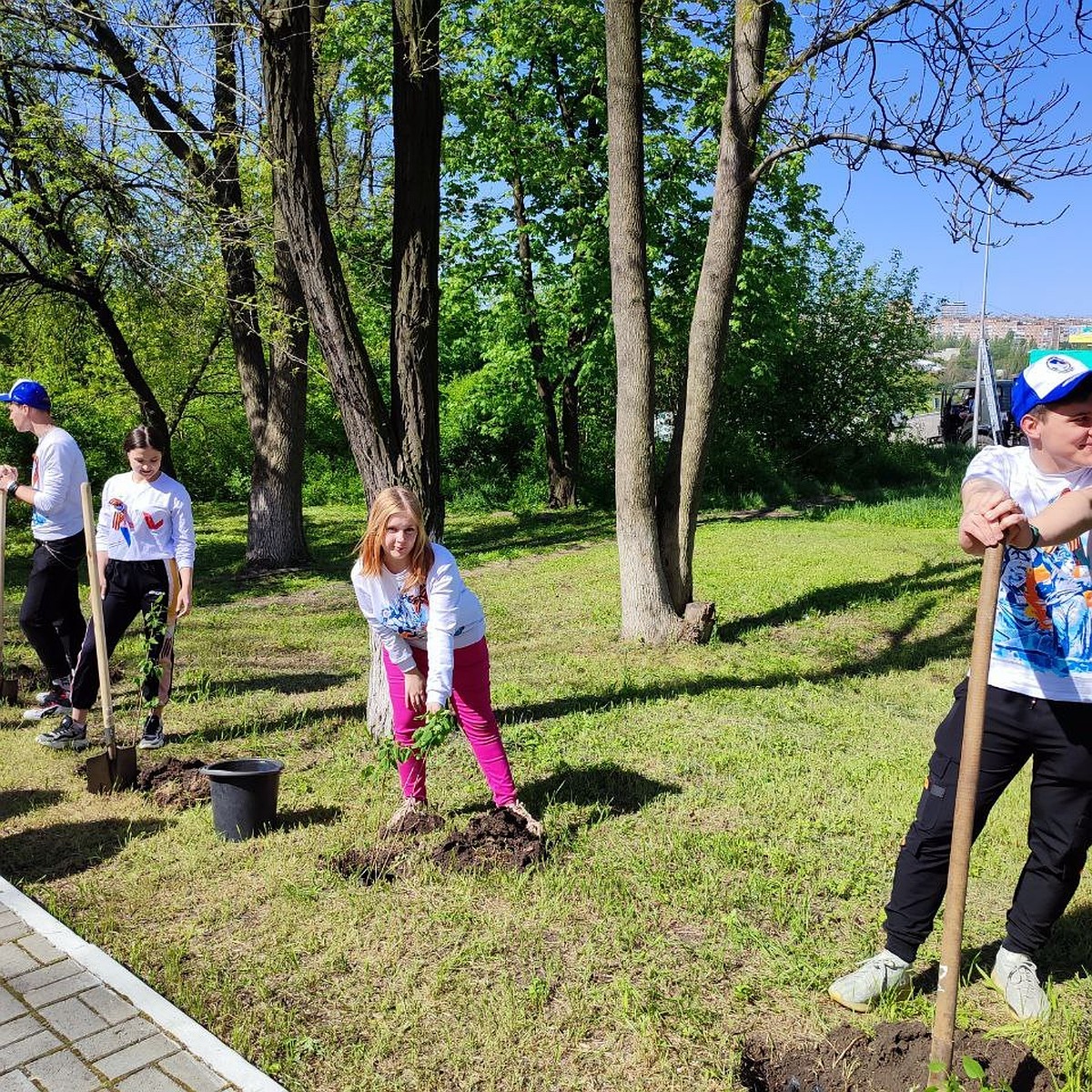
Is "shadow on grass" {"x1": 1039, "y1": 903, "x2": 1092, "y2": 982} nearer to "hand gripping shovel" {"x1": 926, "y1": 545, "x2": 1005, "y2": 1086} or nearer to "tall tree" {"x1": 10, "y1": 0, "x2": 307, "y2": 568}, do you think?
"hand gripping shovel" {"x1": 926, "y1": 545, "x2": 1005, "y2": 1086}

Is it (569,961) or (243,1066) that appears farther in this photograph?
(569,961)

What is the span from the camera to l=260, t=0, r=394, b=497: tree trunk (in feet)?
17.9

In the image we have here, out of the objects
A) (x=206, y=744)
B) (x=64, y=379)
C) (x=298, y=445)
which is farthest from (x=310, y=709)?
(x=64, y=379)

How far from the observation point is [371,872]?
4.33 meters

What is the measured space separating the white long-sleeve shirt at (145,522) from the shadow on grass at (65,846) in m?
1.57

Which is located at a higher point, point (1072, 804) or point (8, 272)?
point (8, 272)

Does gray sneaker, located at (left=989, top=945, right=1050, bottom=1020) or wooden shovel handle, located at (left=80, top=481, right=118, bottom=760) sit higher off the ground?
wooden shovel handle, located at (left=80, top=481, right=118, bottom=760)

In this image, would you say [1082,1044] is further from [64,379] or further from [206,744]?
[64,379]

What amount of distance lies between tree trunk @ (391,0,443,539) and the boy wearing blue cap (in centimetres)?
353

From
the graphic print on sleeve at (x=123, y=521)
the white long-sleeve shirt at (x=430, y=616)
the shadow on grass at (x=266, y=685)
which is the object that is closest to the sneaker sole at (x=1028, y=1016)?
the white long-sleeve shirt at (x=430, y=616)

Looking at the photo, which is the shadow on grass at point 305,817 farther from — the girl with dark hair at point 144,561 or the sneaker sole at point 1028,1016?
the sneaker sole at point 1028,1016

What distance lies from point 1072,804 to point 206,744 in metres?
4.94

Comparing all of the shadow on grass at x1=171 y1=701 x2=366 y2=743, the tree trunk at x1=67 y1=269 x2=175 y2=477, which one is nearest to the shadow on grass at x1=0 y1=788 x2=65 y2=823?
the shadow on grass at x1=171 y1=701 x2=366 y2=743

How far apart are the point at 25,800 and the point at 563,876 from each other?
9.89 ft
